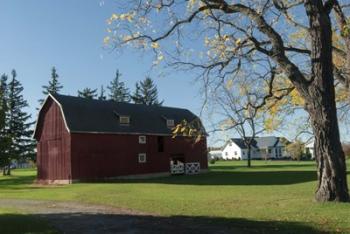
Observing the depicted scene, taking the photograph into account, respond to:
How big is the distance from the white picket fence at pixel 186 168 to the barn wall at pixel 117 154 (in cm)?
60

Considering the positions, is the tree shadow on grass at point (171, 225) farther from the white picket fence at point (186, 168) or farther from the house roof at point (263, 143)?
the house roof at point (263, 143)

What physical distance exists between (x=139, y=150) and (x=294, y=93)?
25.1 metres

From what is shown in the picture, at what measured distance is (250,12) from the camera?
18141 millimetres

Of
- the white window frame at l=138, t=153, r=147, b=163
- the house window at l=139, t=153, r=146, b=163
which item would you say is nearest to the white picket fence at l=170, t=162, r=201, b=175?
the white window frame at l=138, t=153, r=147, b=163

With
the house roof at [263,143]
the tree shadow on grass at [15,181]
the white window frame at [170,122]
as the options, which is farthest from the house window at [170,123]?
the house roof at [263,143]

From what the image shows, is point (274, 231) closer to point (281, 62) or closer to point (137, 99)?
point (281, 62)

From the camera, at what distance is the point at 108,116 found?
156 ft

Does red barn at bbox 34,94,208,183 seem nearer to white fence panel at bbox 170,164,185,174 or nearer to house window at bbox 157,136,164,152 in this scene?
house window at bbox 157,136,164,152

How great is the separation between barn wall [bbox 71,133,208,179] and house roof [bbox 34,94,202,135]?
707mm

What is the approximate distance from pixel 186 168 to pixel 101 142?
39.3 feet

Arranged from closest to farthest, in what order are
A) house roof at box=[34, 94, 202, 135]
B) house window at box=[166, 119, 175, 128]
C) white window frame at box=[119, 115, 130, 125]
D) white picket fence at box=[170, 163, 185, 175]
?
house roof at box=[34, 94, 202, 135]
white window frame at box=[119, 115, 130, 125]
white picket fence at box=[170, 163, 185, 175]
house window at box=[166, 119, 175, 128]

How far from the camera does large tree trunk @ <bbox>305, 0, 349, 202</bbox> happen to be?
56.9 feet

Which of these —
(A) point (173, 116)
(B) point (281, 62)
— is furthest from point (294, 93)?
(A) point (173, 116)

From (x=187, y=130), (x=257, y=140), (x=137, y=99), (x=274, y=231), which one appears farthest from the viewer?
(x=257, y=140)
